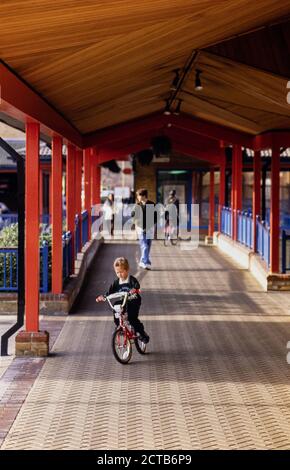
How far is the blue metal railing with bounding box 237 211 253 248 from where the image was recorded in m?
20.9

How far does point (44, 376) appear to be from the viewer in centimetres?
962

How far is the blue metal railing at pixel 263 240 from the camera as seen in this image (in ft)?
57.7

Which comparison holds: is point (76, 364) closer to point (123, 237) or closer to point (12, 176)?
point (123, 237)

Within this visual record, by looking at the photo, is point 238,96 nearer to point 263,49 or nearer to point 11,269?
point 263,49

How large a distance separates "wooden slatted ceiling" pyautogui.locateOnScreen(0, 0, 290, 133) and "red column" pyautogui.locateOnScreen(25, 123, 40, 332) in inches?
32.0

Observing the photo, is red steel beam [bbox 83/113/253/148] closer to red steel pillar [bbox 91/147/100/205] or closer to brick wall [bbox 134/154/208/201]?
red steel pillar [bbox 91/147/100/205]

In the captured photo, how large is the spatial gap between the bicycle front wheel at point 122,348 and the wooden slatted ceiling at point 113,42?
302cm

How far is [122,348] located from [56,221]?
4308 millimetres

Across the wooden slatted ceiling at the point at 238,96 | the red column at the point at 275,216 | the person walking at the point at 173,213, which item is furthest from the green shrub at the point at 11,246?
the person walking at the point at 173,213

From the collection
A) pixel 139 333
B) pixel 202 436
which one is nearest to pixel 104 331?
pixel 139 333

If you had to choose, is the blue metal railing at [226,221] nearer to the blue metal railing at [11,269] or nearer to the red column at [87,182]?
the red column at [87,182]

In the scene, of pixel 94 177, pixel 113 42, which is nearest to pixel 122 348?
pixel 113 42

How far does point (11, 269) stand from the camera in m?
→ 14.0

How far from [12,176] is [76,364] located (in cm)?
2827
